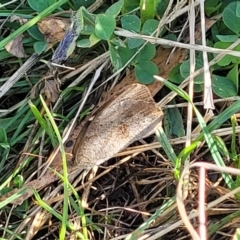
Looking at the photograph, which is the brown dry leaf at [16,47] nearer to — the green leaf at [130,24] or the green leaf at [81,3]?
the green leaf at [81,3]

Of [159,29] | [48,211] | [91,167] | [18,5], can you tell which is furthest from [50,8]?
[48,211]

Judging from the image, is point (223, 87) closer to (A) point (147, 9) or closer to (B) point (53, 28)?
(A) point (147, 9)

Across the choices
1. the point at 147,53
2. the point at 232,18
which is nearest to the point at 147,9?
the point at 147,53

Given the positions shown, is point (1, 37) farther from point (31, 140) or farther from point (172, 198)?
point (172, 198)

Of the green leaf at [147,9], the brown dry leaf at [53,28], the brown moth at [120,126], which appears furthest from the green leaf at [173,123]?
the brown dry leaf at [53,28]

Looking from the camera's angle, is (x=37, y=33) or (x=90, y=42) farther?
(x=37, y=33)

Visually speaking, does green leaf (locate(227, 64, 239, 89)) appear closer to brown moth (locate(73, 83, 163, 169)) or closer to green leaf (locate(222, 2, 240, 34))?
green leaf (locate(222, 2, 240, 34))
